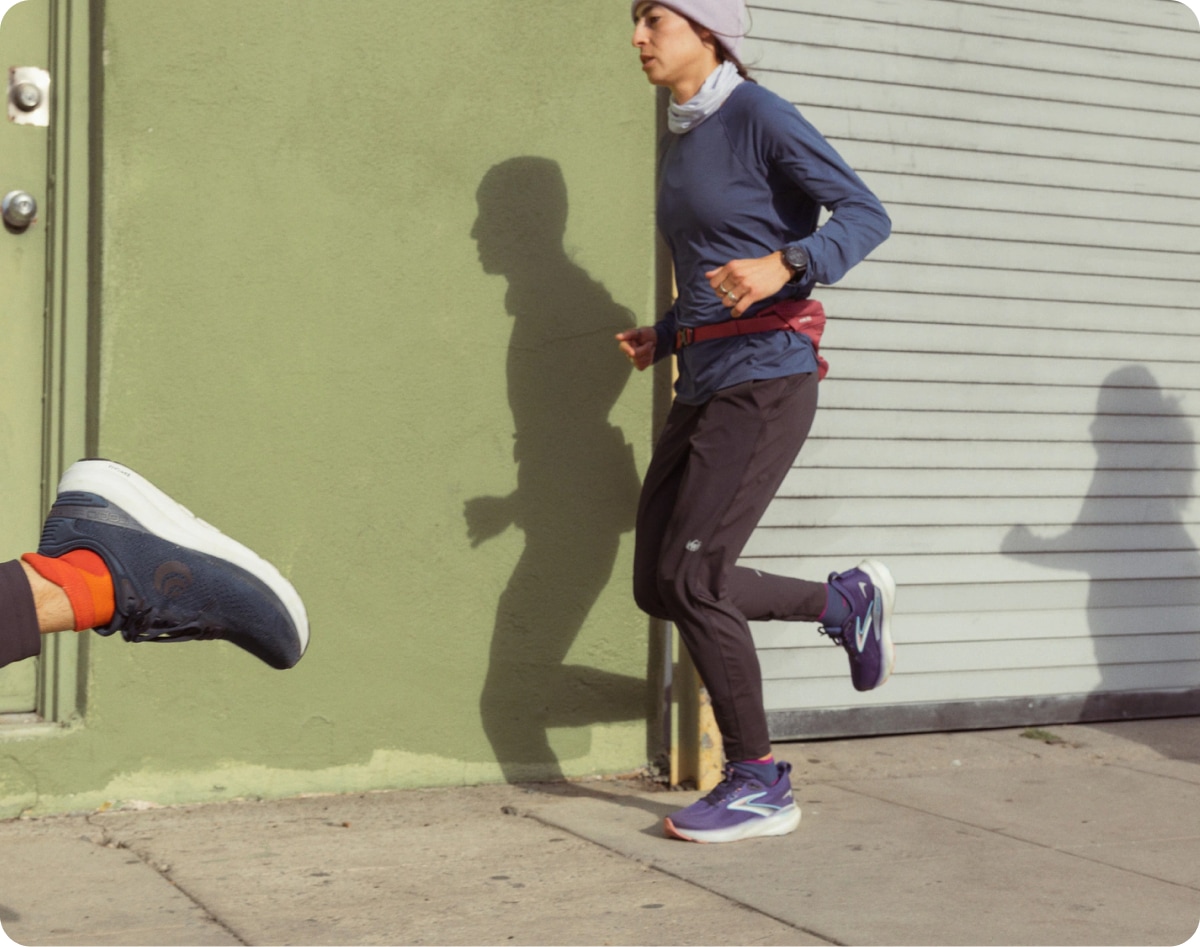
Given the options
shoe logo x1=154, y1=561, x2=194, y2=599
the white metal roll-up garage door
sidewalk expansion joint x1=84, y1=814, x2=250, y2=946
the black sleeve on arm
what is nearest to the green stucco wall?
sidewalk expansion joint x1=84, y1=814, x2=250, y2=946

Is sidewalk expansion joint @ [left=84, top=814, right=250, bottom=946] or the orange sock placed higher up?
the orange sock

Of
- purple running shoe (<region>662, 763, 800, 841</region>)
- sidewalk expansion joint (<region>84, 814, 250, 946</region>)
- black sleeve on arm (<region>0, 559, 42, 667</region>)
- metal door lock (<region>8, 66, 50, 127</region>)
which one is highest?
metal door lock (<region>8, 66, 50, 127</region>)

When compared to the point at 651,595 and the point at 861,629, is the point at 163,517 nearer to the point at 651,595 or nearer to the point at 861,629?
the point at 651,595

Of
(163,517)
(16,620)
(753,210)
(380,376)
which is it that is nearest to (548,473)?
(380,376)

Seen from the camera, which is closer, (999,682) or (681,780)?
(681,780)

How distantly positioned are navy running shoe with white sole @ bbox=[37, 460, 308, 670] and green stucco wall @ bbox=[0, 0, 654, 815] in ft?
3.78

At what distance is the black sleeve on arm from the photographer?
2.61m

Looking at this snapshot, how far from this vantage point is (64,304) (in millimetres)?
4020

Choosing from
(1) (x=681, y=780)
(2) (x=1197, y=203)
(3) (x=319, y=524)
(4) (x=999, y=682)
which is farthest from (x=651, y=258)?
(2) (x=1197, y=203)

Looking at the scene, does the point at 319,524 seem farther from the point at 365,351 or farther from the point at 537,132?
the point at 537,132

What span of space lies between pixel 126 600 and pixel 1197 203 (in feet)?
14.7

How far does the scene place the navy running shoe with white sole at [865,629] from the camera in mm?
4340

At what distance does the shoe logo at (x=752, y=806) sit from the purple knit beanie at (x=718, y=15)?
1952mm

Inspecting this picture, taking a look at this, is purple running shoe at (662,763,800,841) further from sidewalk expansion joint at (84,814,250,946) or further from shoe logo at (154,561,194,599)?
shoe logo at (154,561,194,599)
